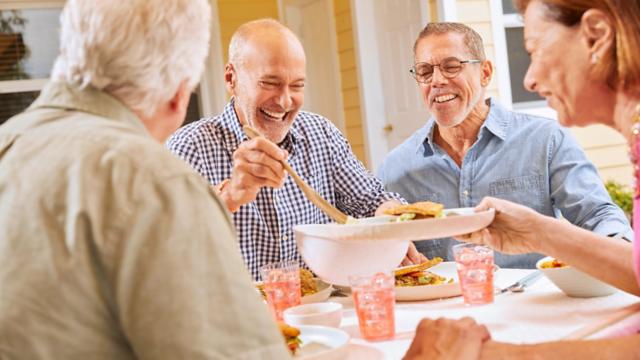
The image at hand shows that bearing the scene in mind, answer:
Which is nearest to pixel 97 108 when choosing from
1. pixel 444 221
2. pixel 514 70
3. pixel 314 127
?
pixel 444 221

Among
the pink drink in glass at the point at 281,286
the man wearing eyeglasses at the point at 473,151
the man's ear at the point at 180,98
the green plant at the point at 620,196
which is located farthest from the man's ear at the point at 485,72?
the green plant at the point at 620,196

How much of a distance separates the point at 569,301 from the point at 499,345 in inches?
17.4

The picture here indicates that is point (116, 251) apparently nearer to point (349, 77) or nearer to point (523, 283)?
point (523, 283)

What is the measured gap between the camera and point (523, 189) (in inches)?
110

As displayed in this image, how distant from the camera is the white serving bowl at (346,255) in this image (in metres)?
1.87

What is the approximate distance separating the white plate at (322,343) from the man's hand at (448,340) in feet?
0.41

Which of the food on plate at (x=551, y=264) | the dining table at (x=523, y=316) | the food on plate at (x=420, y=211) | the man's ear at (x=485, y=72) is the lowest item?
the dining table at (x=523, y=316)

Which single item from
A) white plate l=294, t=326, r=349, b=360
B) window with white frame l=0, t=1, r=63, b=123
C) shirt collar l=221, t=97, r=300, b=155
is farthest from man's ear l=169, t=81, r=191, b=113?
window with white frame l=0, t=1, r=63, b=123

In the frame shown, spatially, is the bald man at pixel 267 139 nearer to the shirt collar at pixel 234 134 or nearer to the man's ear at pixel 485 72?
the shirt collar at pixel 234 134

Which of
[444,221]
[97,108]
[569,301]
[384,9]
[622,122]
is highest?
[384,9]

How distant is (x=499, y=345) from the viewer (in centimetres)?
146

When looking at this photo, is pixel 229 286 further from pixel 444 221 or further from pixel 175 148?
pixel 175 148

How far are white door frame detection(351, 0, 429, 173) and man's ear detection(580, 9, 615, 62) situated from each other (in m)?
4.40

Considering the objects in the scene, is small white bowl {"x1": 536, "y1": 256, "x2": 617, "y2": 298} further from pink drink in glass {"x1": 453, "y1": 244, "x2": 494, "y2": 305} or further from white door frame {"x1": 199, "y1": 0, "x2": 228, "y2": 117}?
white door frame {"x1": 199, "y1": 0, "x2": 228, "y2": 117}
